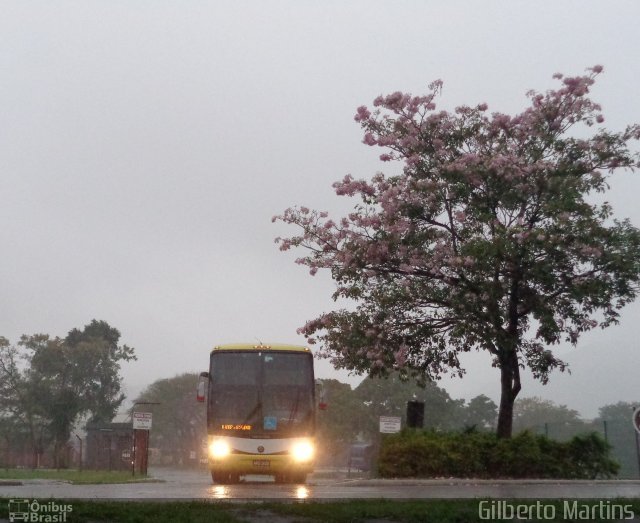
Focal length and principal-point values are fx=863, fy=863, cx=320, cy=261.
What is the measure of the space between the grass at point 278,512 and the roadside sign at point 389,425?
12829 mm

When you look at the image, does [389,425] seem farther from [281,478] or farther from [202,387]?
[202,387]

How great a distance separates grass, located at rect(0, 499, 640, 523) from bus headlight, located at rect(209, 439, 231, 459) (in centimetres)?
907

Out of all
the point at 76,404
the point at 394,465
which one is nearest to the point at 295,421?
the point at 394,465

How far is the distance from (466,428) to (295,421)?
5.86 meters

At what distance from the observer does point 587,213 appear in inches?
890

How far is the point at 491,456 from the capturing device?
2241cm

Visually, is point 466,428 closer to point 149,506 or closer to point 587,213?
point 587,213

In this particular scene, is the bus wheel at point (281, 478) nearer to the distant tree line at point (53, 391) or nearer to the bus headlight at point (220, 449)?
the bus headlight at point (220, 449)

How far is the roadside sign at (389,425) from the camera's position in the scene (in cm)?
2428

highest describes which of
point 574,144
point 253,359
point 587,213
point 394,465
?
point 574,144

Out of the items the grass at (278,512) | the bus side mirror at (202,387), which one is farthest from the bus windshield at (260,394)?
→ the grass at (278,512)

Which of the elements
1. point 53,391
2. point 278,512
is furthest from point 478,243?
point 53,391

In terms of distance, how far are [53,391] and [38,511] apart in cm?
6735

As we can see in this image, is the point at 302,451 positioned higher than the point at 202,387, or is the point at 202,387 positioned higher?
the point at 202,387
